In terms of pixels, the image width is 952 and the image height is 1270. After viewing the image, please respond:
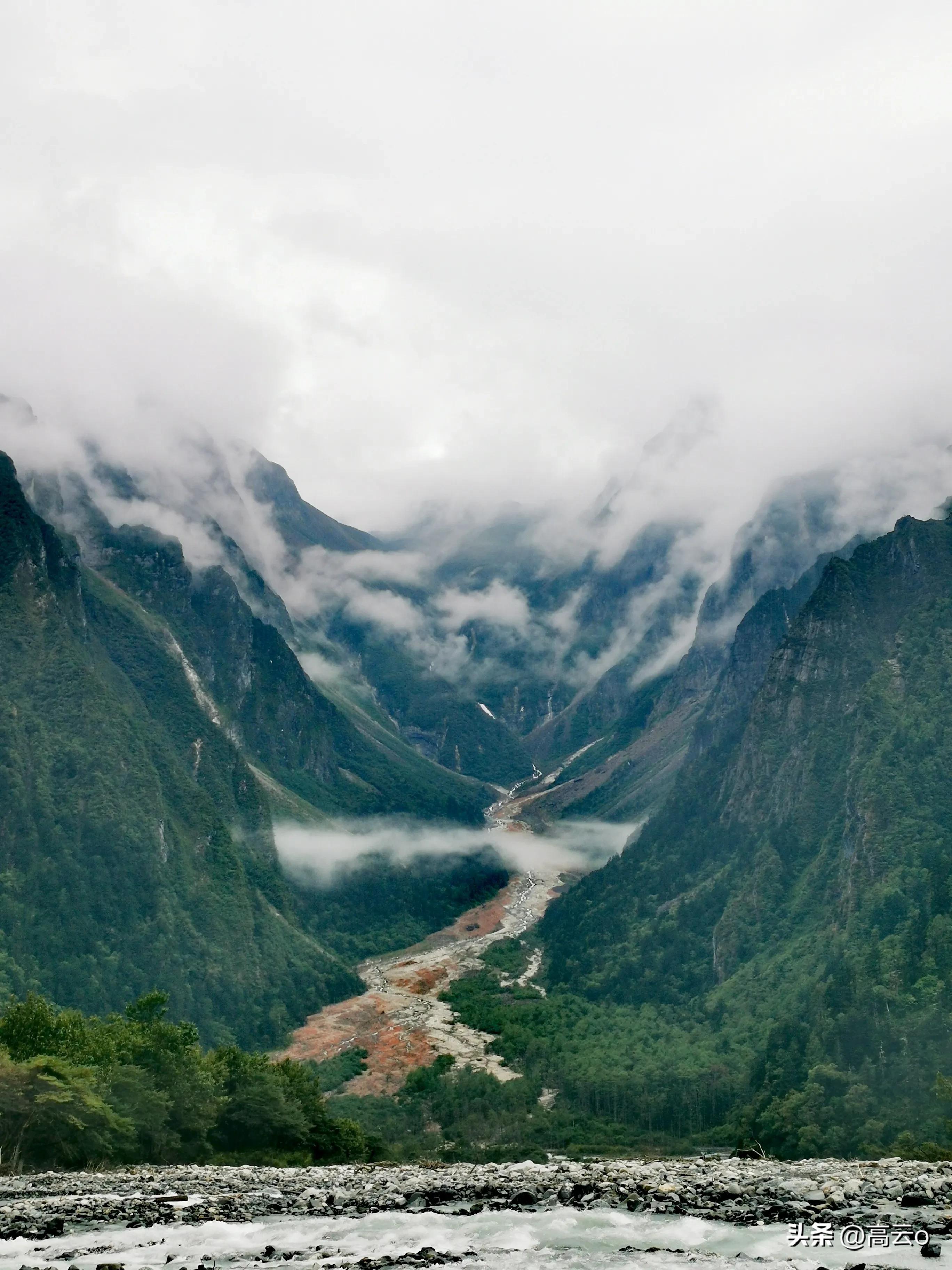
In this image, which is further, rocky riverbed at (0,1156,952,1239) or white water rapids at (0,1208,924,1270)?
rocky riverbed at (0,1156,952,1239)

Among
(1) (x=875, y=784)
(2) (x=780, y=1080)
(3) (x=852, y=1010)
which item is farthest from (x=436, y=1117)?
(1) (x=875, y=784)

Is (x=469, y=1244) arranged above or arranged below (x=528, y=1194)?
below

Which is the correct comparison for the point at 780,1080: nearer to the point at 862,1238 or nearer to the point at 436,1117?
the point at 436,1117

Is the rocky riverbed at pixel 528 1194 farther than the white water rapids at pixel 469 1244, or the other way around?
the rocky riverbed at pixel 528 1194

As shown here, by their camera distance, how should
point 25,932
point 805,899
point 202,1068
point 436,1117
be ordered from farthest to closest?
1. point 805,899
2. point 25,932
3. point 436,1117
4. point 202,1068
